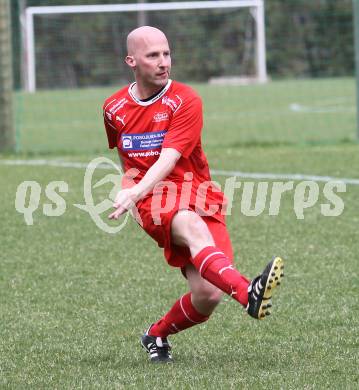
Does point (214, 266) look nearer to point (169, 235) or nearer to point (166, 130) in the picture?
point (169, 235)

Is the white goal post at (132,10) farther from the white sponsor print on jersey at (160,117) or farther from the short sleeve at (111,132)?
the white sponsor print on jersey at (160,117)

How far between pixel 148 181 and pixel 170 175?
247mm

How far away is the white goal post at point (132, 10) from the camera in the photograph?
62.7 ft

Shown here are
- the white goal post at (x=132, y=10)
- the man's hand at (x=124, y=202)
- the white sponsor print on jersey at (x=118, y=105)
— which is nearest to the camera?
the man's hand at (x=124, y=202)

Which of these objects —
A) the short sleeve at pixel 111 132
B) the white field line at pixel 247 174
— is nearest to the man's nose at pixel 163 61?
the short sleeve at pixel 111 132

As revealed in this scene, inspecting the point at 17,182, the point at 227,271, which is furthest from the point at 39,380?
the point at 17,182

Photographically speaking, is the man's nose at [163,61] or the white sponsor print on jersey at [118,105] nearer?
the man's nose at [163,61]

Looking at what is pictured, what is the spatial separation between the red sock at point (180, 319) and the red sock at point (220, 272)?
368 mm

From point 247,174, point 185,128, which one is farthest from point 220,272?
point 247,174

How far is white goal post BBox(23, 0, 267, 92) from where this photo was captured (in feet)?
62.7

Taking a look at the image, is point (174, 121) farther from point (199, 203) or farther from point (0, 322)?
point (0, 322)

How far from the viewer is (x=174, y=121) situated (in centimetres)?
501

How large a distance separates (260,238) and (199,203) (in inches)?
154

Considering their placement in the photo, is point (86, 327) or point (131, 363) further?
point (86, 327)
